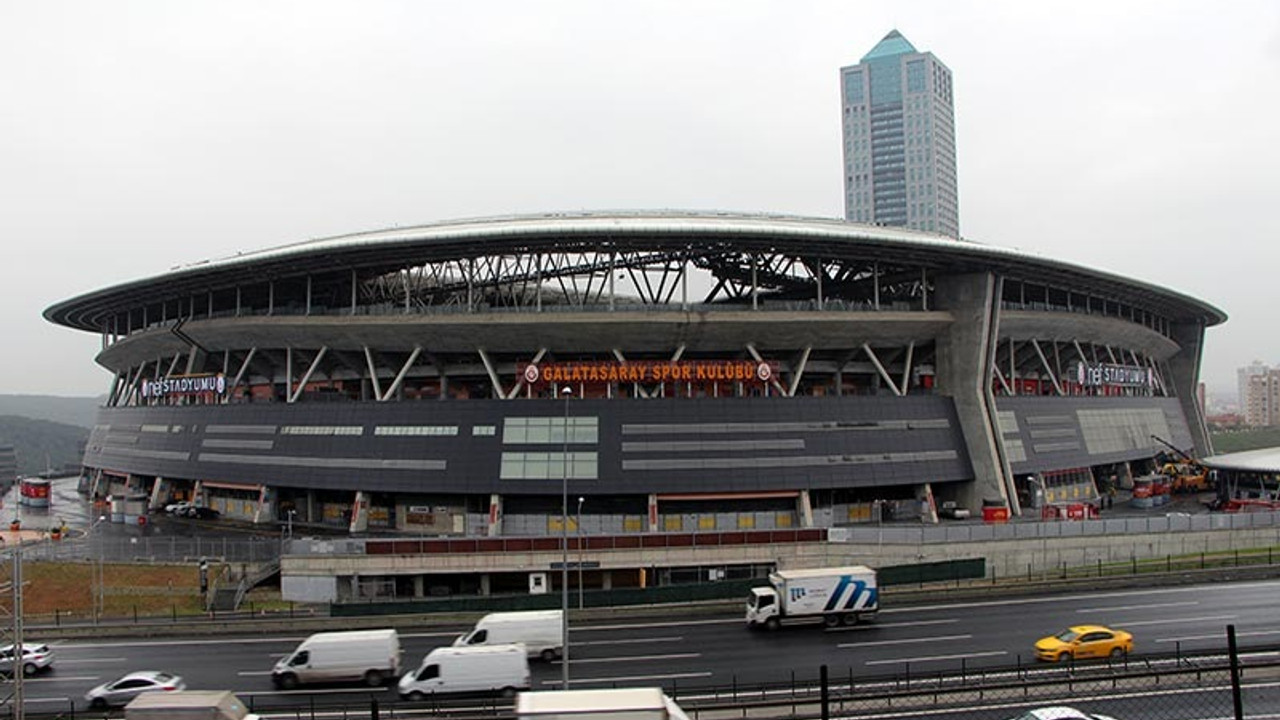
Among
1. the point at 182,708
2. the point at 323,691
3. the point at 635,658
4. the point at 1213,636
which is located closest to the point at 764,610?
the point at 635,658

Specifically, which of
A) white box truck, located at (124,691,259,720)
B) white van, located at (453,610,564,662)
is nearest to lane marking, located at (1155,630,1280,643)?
Answer: white van, located at (453,610,564,662)

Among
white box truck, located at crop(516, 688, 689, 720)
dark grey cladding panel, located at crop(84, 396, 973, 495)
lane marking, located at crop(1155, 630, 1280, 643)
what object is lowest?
lane marking, located at crop(1155, 630, 1280, 643)

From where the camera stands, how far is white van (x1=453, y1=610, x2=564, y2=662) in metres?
29.8

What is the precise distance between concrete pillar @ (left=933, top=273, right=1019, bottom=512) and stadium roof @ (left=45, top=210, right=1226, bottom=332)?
190 centimetres

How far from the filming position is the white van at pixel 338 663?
27703mm

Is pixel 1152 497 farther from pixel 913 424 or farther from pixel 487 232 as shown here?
pixel 487 232

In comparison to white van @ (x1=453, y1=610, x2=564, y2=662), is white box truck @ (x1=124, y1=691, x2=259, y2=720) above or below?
above

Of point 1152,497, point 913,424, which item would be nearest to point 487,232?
point 913,424

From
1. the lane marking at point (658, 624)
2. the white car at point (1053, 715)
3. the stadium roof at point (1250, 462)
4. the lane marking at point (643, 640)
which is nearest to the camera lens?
the white car at point (1053, 715)

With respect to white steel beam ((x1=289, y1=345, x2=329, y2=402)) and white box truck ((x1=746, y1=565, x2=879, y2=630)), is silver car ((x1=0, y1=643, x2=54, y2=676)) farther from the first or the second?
white steel beam ((x1=289, y1=345, x2=329, y2=402))

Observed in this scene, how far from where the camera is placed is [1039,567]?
1834 inches

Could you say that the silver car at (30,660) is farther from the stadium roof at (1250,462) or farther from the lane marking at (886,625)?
the stadium roof at (1250,462)

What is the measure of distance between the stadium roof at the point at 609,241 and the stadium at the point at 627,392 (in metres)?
0.30

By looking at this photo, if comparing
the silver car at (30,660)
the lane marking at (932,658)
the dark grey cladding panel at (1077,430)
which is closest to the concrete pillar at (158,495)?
the silver car at (30,660)
